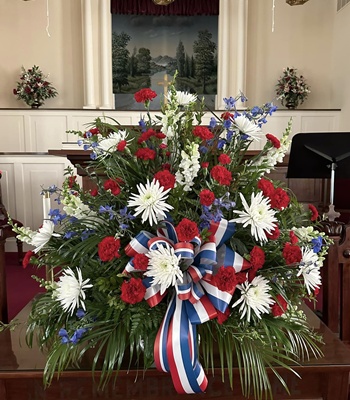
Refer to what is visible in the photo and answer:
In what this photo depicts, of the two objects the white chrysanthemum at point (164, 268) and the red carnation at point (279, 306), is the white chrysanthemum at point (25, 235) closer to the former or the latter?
the white chrysanthemum at point (164, 268)

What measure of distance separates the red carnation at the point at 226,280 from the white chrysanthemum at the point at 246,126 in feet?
1.10

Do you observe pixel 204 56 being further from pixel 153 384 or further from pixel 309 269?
pixel 153 384

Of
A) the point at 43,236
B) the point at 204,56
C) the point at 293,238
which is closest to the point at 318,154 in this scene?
the point at 293,238

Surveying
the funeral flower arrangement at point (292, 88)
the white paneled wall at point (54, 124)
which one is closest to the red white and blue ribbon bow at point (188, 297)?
the white paneled wall at point (54, 124)

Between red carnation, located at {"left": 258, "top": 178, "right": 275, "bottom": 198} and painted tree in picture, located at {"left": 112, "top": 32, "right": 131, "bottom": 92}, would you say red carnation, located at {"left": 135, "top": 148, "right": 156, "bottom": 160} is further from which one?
painted tree in picture, located at {"left": 112, "top": 32, "right": 131, "bottom": 92}

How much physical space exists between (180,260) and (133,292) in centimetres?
12

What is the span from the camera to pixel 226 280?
810 millimetres

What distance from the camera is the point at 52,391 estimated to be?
923mm

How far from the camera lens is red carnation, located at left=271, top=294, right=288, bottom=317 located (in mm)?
888

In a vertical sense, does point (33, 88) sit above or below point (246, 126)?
above

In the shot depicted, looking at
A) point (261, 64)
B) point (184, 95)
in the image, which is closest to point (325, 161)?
point (184, 95)

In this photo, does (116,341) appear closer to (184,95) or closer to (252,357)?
(252,357)

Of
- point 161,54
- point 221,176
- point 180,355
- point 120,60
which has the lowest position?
point 180,355

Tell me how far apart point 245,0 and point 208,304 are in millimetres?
6953
